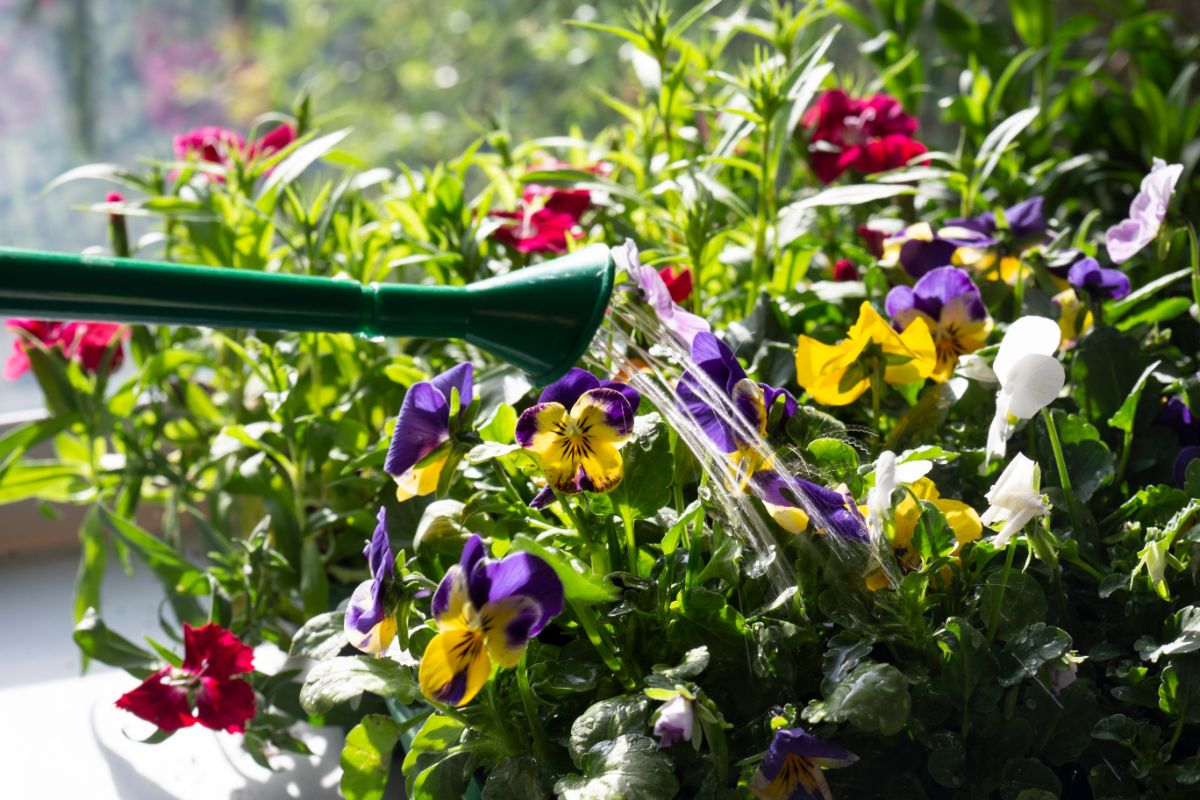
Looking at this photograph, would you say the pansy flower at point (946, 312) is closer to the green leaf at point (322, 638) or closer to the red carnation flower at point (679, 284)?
the red carnation flower at point (679, 284)

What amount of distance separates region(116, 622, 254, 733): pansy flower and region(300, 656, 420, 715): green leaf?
15 cm

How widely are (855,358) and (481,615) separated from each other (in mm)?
236

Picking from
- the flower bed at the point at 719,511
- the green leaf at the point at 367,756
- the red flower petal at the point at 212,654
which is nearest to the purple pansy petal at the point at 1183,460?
the flower bed at the point at 719,511

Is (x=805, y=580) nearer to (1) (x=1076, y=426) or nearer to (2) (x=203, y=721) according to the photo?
(1) (x=1076, y=426)

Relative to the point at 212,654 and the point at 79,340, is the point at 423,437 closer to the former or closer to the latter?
the point at 212,654

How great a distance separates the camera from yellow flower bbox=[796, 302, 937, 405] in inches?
23.5

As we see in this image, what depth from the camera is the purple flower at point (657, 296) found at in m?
0.60

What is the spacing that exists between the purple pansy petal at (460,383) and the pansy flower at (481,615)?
113 millimetres

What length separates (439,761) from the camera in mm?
565

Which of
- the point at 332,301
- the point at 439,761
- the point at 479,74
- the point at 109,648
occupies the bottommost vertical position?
the point at 479,74

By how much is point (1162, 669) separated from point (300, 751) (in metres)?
0.50

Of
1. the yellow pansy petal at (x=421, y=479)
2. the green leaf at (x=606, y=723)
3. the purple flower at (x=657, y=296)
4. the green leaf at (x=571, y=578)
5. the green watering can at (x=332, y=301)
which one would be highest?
the green watering can at (x=332, y=301)

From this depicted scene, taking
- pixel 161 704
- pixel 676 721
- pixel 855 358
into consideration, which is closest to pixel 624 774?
pixel 676 721

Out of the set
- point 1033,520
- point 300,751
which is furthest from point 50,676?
point 1033,520
